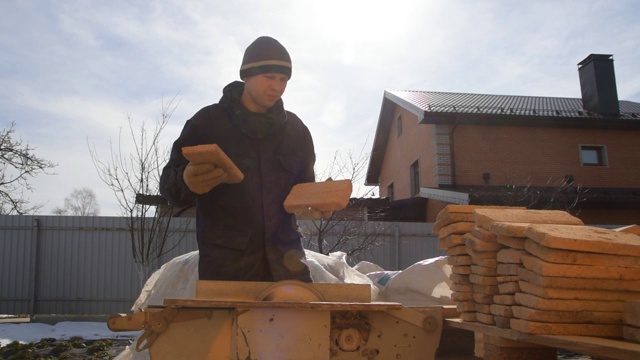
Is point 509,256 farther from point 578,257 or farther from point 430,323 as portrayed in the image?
point 430,323

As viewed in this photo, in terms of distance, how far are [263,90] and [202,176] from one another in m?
0.67

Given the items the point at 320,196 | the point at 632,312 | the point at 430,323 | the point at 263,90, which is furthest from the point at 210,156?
the point at 632,312

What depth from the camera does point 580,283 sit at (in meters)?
1.94

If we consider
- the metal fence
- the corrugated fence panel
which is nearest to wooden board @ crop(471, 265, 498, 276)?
the metal fence

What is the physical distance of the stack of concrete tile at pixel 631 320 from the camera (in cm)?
179

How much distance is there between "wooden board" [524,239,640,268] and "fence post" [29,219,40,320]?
1291 cm

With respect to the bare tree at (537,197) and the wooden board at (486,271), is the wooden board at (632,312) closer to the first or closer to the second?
the wooden board at (486,271)

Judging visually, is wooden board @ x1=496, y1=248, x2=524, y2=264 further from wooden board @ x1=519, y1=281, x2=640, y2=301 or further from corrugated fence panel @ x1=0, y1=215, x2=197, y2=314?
corrugated fence panel @ x1=0, y1=215, x2=197, y2=314

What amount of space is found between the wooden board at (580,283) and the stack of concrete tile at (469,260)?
1.12ft

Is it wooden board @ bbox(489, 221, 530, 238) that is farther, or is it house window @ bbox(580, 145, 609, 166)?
house window @ bbox(580, 145, 609, 166)

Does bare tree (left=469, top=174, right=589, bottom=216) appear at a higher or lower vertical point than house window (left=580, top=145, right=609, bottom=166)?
lower

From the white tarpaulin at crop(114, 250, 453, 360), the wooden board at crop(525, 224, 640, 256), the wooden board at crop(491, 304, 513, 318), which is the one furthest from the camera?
the white tarpaulin at crop(114, 250, 453, 360)

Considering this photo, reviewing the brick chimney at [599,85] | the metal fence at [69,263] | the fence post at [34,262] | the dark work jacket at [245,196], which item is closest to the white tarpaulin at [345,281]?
the dark work jacket at [245,196]

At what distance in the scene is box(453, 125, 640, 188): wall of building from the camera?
17.4 m
